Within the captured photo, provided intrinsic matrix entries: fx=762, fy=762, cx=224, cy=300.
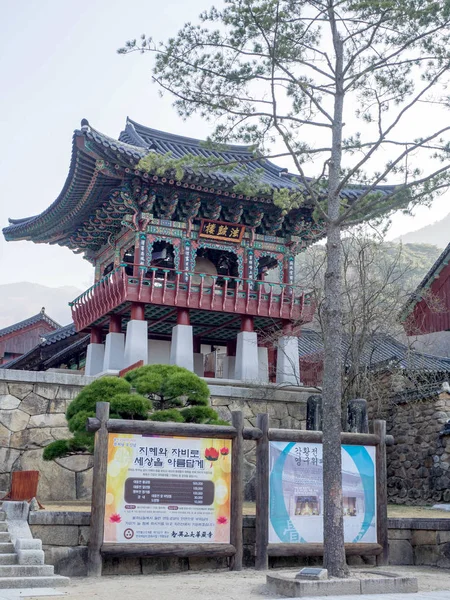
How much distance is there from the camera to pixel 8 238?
27.8 metres


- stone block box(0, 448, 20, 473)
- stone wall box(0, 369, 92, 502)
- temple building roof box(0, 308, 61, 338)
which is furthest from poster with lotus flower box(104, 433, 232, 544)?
temple building roof box(0, 308, 61, 338)

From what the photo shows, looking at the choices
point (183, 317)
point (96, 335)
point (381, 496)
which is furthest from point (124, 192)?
point (381, 496)

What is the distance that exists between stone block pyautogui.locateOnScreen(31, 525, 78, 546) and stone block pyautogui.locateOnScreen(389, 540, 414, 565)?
17.1 feet

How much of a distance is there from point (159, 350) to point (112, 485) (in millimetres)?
16690

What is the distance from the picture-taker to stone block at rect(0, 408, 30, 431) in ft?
46.8

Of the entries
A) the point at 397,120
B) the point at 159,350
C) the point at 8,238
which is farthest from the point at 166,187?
the point at 397,120

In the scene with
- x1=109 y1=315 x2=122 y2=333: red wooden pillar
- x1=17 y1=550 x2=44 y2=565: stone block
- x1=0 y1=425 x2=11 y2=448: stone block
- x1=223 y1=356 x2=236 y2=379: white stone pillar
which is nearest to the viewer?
x1=17 y1=550 x2=44 y2=565: stone block

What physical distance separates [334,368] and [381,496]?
3011 mm

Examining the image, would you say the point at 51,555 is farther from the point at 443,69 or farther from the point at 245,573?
the point at 443,69

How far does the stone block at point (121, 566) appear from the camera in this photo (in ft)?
33.0

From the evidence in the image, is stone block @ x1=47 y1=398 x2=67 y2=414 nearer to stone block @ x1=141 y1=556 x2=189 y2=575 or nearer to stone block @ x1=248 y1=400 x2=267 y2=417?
stone block @ x1=248 y1=400 x2=267 y2=417

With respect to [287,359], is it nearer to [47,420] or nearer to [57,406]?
[57,406]

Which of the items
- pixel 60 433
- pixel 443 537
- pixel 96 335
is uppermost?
pixel 96 335

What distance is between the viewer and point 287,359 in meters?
23.5
